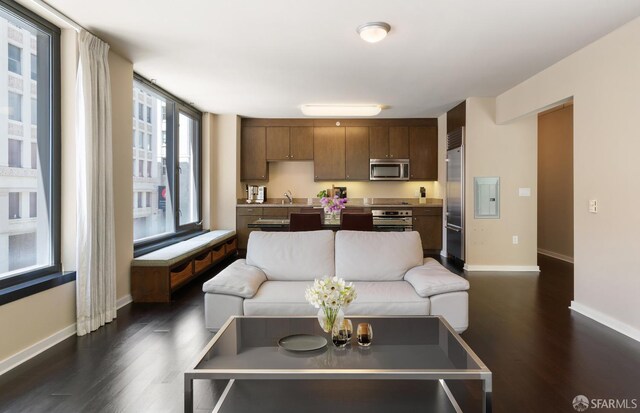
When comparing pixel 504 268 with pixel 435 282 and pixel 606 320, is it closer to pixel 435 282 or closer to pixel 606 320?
pixel 606 320

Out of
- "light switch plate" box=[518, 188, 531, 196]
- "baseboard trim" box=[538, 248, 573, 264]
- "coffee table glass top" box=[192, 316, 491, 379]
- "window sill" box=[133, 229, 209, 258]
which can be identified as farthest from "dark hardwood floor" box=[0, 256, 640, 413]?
"baseboard trim" box=[538, 248, 573, 264]

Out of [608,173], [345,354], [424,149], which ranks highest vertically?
[424,149]

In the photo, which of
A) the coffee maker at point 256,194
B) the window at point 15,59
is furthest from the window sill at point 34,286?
the coffee maker at point 256,194

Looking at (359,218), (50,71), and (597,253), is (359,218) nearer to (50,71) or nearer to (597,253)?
(597,253)

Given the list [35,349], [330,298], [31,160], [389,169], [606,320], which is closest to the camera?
[330,298]

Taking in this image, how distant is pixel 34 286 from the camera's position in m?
2.79

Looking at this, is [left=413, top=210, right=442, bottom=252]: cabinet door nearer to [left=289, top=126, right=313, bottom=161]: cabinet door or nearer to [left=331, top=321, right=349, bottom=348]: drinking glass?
[left=289, top=126, right=313, bottom=161]: cabinet door

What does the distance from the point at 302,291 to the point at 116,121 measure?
267 centimetres

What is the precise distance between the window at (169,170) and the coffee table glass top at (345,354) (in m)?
3.11

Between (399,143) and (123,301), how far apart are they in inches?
211

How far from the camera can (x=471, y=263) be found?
584cm

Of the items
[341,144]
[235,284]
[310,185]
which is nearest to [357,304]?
[235,284]

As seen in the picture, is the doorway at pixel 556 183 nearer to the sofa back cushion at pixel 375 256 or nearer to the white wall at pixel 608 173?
the white wall at pixel 608 173

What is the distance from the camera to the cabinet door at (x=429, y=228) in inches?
281
